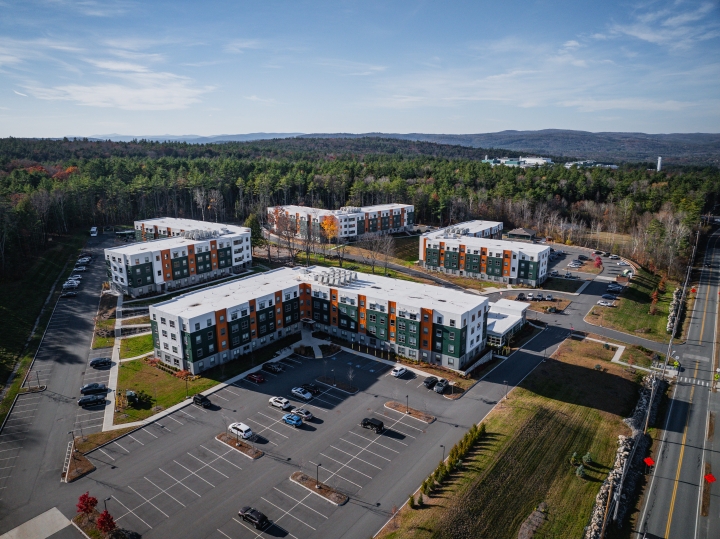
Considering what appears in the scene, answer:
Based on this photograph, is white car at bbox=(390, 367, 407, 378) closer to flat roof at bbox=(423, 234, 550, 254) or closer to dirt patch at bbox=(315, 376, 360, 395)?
dirt patch at bbox=(315, 376, 360, 395)

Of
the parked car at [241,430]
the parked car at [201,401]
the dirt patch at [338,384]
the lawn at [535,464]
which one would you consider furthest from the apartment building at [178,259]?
the lawn at [535,464]

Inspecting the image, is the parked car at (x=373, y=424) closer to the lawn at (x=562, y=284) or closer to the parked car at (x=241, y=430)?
the parked car at (x=241, y=430)

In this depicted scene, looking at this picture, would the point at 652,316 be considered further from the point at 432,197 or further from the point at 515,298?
the point at 432,197

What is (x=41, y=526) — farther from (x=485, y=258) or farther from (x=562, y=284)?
(x=562, y=284)

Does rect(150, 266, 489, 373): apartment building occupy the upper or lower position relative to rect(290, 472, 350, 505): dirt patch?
upper

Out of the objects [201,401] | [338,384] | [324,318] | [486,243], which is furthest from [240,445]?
[486,243]

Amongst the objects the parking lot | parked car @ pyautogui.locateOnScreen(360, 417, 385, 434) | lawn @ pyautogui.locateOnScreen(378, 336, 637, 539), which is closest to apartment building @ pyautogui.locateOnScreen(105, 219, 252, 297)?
the parking lot
